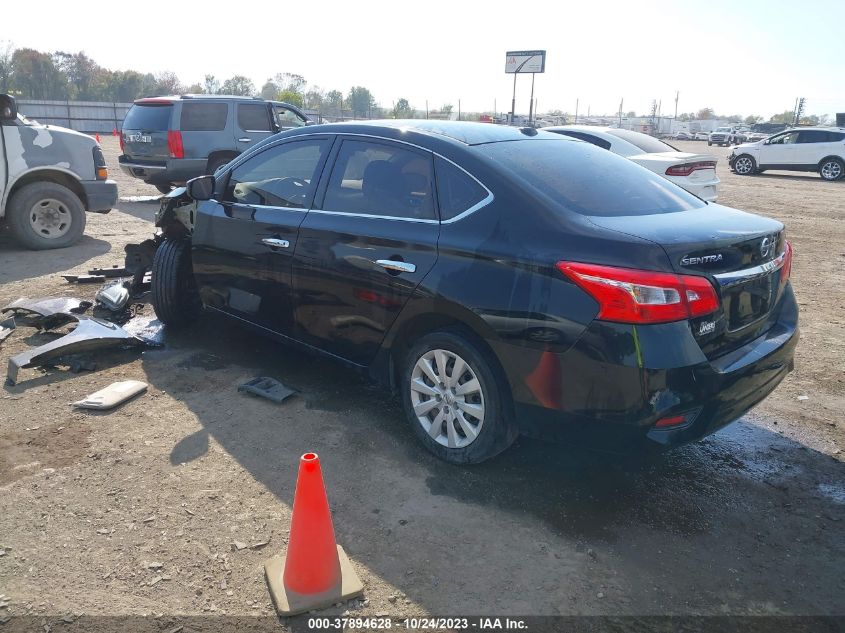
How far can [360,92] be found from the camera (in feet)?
155

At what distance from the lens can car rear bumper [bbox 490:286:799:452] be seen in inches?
106

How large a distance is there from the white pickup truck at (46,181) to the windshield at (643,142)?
7.59 m

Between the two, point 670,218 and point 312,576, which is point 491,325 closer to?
point 670,218

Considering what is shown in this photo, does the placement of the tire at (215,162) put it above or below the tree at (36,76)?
below

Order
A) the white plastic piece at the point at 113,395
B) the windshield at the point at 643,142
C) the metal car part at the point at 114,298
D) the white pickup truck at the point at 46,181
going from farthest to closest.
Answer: the windshield at the point at 643,142 → the white pickup truck at the point at 46,181 → the metal car part at the point at 114,298 → the white plastic piece at the point at 113,395

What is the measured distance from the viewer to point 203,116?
12.0m

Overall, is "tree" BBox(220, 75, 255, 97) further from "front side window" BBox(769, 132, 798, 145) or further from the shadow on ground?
the shadow on ground

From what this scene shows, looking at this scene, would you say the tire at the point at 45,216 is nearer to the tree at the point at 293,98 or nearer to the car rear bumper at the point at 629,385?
the car rear bumper at the point at 629,385

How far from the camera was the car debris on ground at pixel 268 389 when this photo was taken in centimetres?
424

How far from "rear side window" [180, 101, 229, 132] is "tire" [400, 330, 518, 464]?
9946mm

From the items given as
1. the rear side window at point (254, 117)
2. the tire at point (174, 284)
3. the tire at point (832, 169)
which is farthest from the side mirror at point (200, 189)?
the tire at point (832, 169)

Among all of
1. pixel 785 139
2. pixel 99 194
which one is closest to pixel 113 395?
pixel 99 194

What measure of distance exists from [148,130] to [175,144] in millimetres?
666

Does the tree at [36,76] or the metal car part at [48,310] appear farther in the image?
the tree at [36,76]
